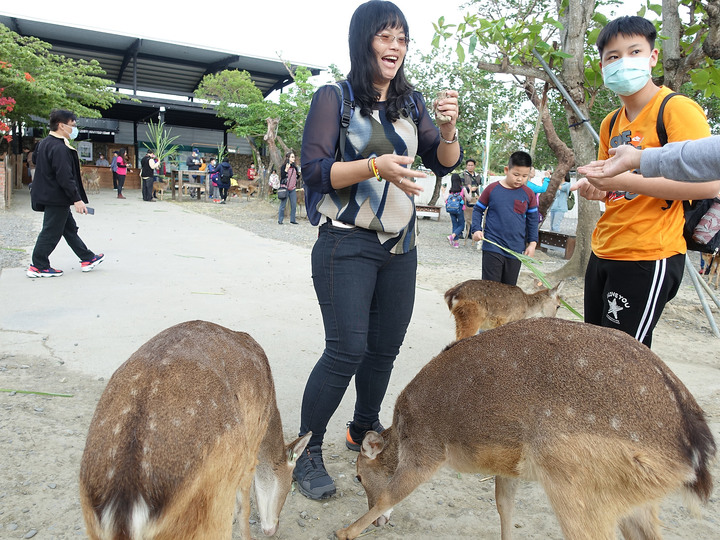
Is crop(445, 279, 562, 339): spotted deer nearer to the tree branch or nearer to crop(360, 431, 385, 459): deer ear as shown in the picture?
crop(360, 431, 385, 459): deer ear

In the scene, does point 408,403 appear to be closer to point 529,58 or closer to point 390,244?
point 390,244

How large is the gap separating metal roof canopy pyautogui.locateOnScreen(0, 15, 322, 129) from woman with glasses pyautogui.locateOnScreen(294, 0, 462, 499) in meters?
28.9

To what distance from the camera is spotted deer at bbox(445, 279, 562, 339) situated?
17.5ft

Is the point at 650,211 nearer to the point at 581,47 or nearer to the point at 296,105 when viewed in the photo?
the point at 581,47

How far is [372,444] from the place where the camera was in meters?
2.81

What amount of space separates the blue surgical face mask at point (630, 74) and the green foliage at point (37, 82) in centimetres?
1885

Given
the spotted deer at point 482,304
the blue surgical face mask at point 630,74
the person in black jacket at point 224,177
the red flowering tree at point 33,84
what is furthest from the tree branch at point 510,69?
the person in black jacket at point 224,177

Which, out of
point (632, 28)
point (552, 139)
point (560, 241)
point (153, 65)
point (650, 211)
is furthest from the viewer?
point (153, 65)

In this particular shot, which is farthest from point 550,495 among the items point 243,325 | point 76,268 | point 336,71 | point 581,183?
point 336,71

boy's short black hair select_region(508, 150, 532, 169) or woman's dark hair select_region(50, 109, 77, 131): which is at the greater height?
woman's dark hair select_region(50, 109, 77, 131)

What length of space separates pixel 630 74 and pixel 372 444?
2.34 m

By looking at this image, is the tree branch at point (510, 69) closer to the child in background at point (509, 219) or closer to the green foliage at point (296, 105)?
the child in background at point (509, 219)

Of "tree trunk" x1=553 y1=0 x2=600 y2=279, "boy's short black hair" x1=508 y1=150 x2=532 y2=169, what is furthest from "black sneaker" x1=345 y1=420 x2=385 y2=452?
"tree trunk" x1=553 y1=0 x2=600 y2=279

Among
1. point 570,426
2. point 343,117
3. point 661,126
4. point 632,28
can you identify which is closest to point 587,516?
point 570,426
